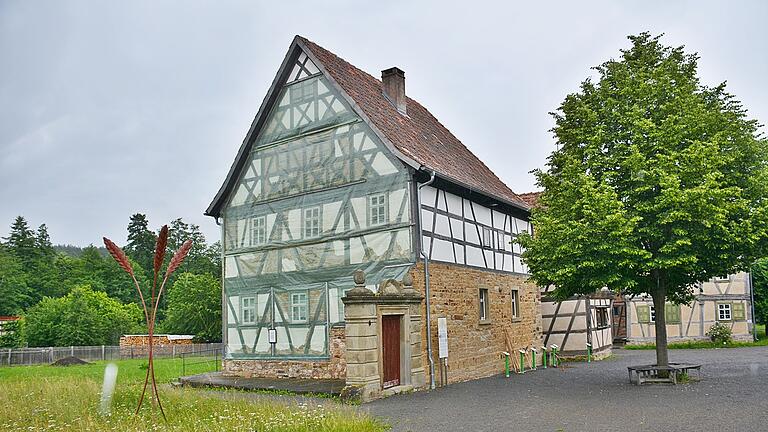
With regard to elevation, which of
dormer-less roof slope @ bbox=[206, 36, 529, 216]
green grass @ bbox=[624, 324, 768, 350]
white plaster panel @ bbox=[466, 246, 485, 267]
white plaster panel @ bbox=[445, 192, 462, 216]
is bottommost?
green grass @ bbox=[624, 324, 768, 350]

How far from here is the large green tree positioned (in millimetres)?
15148

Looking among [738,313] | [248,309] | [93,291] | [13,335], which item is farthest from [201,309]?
[738,313]

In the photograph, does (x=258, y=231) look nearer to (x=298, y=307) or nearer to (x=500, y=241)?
(x=298, y=307)

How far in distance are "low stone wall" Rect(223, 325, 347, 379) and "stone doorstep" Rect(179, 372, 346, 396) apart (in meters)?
0.25

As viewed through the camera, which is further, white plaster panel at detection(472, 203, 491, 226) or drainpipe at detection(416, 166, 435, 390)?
white plaster panel at detection(472, 203, 491, 226)

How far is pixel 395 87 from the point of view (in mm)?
22453

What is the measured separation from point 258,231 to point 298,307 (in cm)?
291

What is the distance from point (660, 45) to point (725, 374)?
8.63 meters

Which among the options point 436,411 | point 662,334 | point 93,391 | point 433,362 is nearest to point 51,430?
point 93,391

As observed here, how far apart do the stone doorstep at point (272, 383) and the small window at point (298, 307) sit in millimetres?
1648

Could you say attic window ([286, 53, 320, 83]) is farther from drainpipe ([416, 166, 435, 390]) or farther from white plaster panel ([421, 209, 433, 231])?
white plaster panel ([421, 209, 433, 231])

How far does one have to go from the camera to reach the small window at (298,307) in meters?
19.7

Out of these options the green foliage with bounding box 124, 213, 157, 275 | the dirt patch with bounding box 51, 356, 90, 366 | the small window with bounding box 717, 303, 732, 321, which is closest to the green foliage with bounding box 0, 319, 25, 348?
the dirt patch with bounding box 51, 356, 90, 366

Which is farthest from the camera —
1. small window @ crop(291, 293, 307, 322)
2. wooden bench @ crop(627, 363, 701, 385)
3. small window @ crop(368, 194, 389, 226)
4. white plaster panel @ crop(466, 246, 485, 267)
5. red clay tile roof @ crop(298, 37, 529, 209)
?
white plaster panel @ crop(466, 246, 485, 267)
